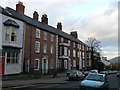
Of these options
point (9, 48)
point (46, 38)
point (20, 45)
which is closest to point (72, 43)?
point (46, 38)

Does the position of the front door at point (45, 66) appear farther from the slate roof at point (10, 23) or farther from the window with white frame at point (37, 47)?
the slate roof at point (10, 23)

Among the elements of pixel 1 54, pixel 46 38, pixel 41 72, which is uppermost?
pixel 46 38

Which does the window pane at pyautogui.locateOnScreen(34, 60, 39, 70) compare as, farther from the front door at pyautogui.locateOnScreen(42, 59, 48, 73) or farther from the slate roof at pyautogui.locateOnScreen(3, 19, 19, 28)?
the slate roof at pyautogui.locateOnScreen(3, 19, 19, 28)

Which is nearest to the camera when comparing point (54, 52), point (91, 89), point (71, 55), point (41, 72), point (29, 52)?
point (91, 89)

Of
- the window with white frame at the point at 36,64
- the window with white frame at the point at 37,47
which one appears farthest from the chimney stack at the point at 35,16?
the window with white frame at the point at 36,64

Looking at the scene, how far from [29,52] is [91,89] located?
2146 cm

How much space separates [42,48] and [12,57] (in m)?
10.4

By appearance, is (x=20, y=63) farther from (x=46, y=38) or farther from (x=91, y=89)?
(x=91, y=89)

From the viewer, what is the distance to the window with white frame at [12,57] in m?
26.5

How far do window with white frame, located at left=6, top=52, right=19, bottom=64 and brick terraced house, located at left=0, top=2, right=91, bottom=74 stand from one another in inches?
76.7

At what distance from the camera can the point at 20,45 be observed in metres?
29.8

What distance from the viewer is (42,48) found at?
3706 centimetres

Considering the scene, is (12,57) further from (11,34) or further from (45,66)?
(45,66)

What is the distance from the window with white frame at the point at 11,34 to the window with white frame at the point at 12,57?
2144mm
